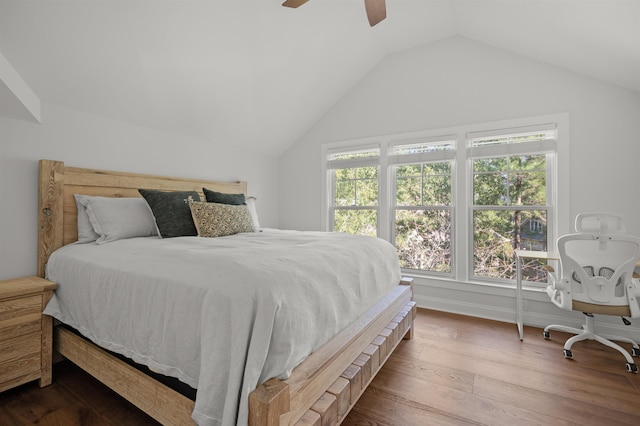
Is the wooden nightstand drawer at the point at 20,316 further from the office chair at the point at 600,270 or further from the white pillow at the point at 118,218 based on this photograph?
the office chair at the point at 600,270

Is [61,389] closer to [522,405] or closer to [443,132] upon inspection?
[522,405]

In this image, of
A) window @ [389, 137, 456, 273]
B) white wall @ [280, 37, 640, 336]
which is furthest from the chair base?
window @ [389, 137, 456, 273]

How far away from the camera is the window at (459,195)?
117 inches

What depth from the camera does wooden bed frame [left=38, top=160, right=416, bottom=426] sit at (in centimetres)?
108

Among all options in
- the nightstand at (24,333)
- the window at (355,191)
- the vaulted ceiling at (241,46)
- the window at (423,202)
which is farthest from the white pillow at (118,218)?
the window at (423,202)

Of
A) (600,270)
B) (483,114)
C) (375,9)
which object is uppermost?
(375,9)

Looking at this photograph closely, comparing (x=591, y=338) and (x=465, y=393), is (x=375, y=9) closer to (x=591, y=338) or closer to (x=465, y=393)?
(x=465, y=393)

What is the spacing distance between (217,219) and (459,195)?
8.50 ft

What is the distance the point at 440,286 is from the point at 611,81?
96.4 inches

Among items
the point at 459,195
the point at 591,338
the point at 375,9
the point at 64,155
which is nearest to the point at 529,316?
→ the point at 591,338

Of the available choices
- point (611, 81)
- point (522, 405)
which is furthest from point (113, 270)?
point (611, 81)

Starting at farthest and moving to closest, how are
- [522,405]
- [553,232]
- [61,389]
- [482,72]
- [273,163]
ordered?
[273,163], [482,72], [553,232], [61,389], [522,405]

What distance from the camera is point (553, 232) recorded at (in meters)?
2.87

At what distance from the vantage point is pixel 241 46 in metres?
2.63
